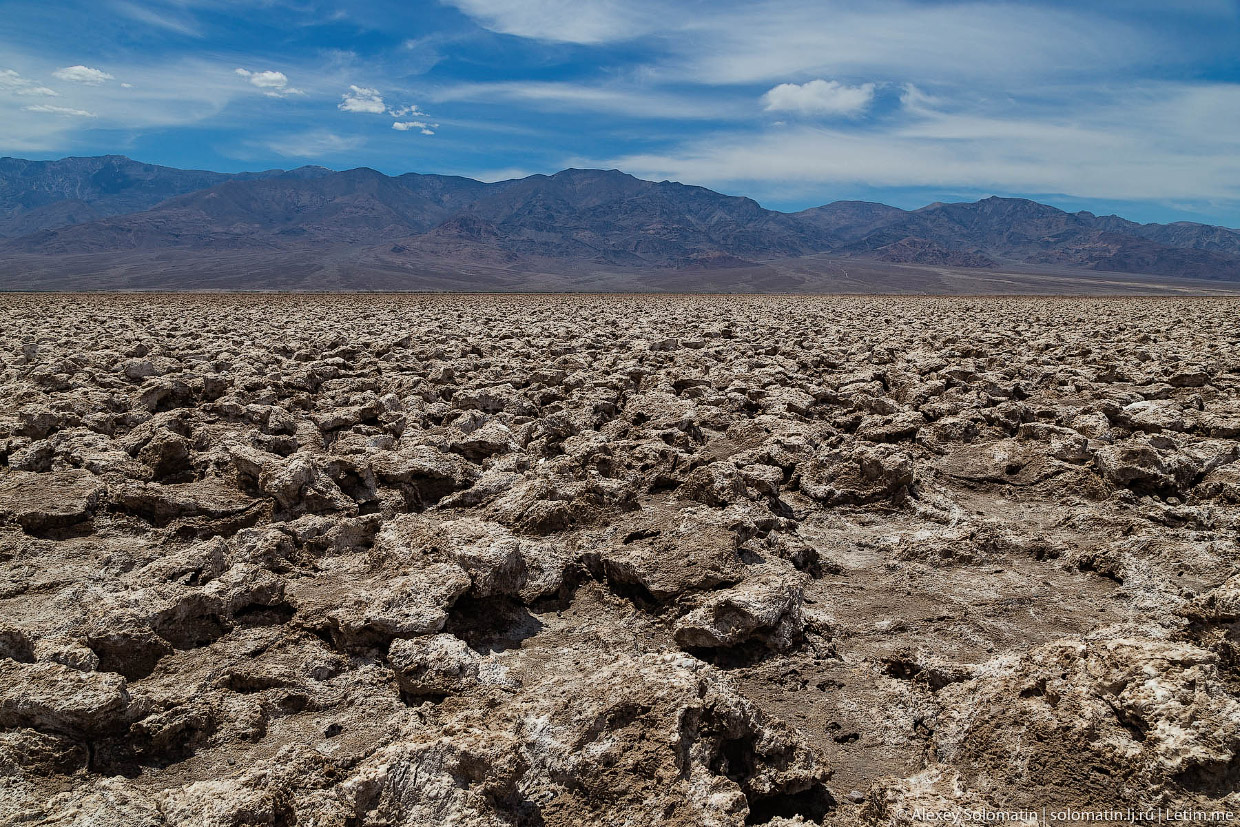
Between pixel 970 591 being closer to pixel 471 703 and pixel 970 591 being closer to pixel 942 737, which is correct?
pixel 942 737

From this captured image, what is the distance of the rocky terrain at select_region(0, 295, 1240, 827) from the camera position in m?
2.16

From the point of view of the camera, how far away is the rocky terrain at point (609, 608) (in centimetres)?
216

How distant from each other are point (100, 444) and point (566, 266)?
172 metres

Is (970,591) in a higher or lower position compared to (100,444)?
lower

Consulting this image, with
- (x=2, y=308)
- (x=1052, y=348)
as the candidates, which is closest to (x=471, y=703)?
(x=1052, y=348)

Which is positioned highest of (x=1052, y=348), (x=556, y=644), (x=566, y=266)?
(x=566, y=266)

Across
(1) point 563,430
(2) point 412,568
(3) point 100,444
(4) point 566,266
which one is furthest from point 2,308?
(4) point 566,266

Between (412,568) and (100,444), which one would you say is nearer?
(412,568)

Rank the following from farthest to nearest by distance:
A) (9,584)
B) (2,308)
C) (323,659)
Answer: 1. (2,308)
2. (9,584)
3. (323,659)

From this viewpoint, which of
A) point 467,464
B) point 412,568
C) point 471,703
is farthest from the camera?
point 467,464

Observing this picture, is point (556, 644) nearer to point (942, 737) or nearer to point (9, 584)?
point (942, 737)

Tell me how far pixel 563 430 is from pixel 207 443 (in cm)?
299

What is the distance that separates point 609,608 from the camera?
12.2 feet

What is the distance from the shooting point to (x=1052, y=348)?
13.5 metres
